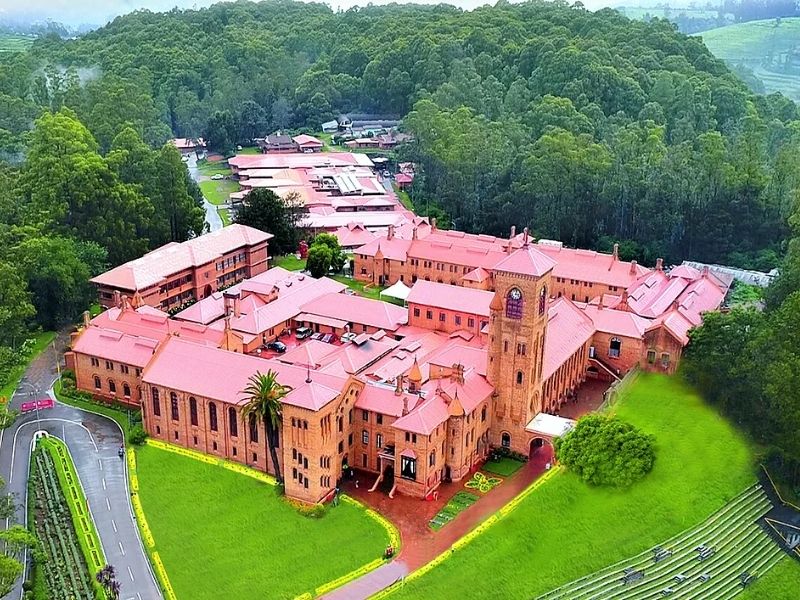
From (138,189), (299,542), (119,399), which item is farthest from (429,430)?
(138,189)

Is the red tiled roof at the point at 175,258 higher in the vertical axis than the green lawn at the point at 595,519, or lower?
higher

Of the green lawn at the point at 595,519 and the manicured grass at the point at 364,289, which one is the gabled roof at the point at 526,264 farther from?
the manicured grass at the point at 364,289

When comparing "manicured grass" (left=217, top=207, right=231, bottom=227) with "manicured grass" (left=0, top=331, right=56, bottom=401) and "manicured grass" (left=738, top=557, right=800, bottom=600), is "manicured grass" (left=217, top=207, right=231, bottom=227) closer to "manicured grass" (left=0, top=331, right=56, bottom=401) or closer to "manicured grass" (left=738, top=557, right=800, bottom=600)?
"manicured grass" (left=0, top=331, right=56, bottom=401)

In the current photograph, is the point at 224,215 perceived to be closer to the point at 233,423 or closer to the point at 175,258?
the point at 175,258

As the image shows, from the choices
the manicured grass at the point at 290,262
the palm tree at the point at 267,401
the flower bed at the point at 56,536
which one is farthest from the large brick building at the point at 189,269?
the palm tree at the point at 267,401

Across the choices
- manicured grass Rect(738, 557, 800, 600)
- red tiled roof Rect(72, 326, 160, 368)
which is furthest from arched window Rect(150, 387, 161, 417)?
A: manicured grass Rect(738, 557, 800, 600)
